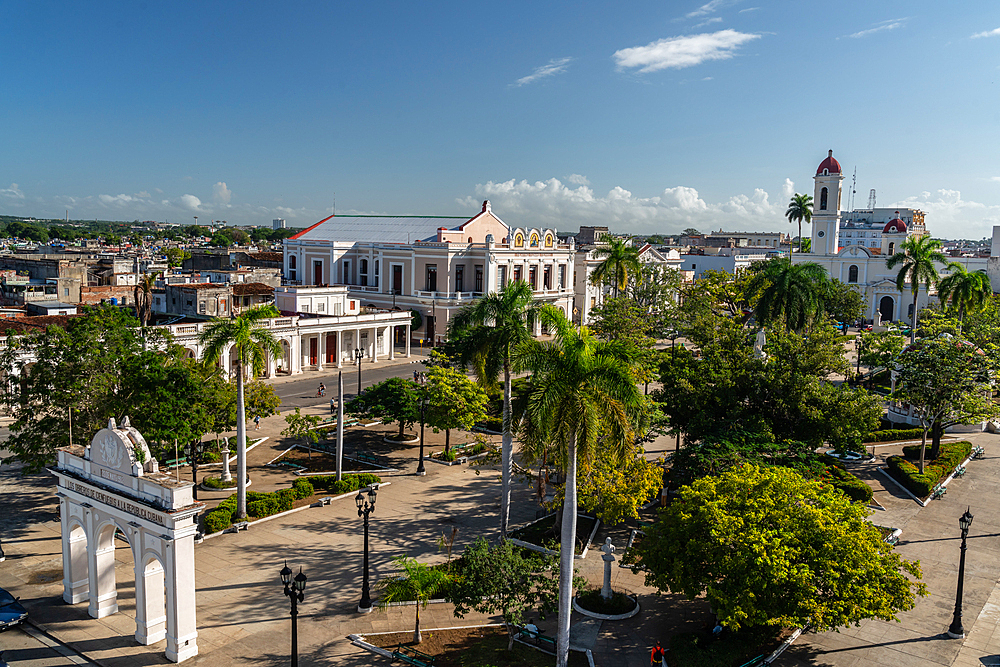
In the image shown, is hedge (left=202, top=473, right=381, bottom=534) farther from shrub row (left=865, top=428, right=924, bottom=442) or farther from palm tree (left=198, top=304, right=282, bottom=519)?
shrub row (left=865, top=428, right=924, bottom=442)

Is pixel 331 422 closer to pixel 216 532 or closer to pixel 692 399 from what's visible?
pixel 216 532

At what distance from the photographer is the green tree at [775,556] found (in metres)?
18.1

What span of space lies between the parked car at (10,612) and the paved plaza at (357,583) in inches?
15.9

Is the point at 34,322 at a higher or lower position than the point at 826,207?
lower

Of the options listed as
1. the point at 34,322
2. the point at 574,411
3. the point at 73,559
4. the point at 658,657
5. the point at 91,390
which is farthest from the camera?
the point at 34,322

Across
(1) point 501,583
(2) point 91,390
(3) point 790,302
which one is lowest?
(1) point 501,583

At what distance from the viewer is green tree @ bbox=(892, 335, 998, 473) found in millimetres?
35375

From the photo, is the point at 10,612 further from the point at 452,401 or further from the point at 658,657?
the point at 452,401

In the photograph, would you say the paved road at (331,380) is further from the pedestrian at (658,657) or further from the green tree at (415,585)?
the pedestrian at (658,657)

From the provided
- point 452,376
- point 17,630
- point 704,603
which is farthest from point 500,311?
point 17,630

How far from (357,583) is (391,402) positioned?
14.3 m

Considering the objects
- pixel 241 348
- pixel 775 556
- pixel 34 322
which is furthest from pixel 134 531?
pixel 34 322

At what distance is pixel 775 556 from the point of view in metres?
18.4

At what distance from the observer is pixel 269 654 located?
19359mm
